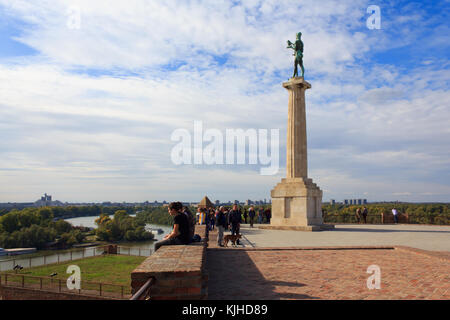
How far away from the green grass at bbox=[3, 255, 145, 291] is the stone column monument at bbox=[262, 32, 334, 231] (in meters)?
19.7

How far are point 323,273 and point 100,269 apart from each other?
38594 millimetres

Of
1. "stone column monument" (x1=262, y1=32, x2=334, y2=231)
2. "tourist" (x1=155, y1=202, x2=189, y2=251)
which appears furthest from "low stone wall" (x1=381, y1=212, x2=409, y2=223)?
"tourist" (x1=155, y1=202, x2=189, y2=251)

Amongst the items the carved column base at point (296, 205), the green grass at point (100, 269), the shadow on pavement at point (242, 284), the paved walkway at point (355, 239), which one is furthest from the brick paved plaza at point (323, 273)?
the green grass at point (100, 269)

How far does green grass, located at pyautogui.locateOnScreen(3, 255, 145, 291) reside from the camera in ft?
119

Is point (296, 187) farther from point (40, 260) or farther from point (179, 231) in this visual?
point (40, 260)

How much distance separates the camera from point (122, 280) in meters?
34.8

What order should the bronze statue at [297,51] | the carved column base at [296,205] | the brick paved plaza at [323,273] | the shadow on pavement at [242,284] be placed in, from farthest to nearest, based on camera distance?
1. the bronze statue at [297,51]
2. the carved column base at [296,205]
3. the brick paved plaza at [323,273]
4. the shadow on pavement at [242,284]

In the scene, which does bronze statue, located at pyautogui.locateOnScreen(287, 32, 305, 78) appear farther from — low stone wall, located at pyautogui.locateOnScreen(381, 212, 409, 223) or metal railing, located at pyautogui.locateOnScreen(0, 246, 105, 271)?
metal railing, located at pyautogui.locateOnScreen(0, 246, 105, 271)

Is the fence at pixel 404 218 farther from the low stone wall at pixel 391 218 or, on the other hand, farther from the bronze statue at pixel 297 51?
the bronze statue at pixel 297 51

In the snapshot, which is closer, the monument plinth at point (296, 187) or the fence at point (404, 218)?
the monument plinth at point (296, 187)

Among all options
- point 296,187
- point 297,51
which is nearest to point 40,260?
point 296,187

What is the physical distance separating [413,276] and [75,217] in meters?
210

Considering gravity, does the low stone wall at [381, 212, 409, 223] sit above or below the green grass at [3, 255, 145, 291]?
above

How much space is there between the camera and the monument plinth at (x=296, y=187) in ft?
71.3
